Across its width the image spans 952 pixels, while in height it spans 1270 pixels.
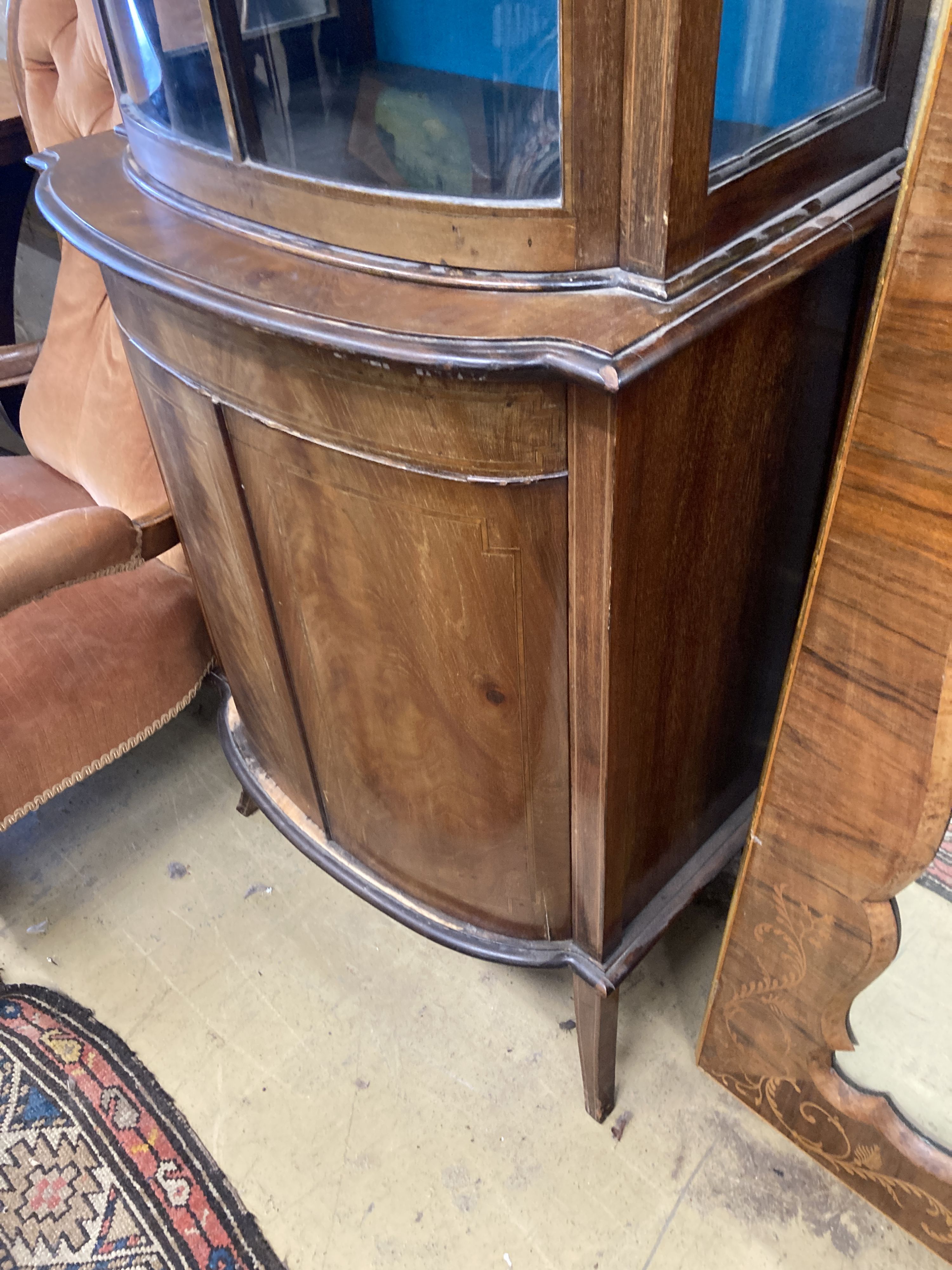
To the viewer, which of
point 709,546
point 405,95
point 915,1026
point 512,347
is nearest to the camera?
point 512,347

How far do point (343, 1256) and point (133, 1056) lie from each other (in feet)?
1.29

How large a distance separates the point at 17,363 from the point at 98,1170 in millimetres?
1271

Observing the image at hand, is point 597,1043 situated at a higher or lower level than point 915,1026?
lower

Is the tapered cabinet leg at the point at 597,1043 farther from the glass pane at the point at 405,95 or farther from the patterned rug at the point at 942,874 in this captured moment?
the glass pane at the point at 405,95

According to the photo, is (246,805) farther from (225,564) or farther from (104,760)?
(225,564)

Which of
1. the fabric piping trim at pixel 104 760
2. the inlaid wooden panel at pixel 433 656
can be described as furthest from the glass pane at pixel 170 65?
the fabric piping trim at pixel 104 760

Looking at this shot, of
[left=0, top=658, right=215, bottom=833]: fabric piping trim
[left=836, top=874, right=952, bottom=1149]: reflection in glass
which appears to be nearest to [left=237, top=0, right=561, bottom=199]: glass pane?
[left=836, top=874, right=952, bottom=1149]: reflection in glass

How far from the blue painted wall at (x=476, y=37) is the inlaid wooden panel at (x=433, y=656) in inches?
10.3

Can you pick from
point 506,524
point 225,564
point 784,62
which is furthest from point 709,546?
point 225,564

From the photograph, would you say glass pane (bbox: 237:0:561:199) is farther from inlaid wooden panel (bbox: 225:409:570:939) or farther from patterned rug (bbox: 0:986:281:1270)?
patterned rug (bbox: 0:986:281:1270)

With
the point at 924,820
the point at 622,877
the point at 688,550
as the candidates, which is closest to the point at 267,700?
the point at 622,877

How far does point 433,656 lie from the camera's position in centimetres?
81

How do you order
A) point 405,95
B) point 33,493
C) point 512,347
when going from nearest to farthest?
point 512,347 → point 405,95 → point 33,493

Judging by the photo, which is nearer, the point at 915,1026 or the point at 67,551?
the point at 915,1026
